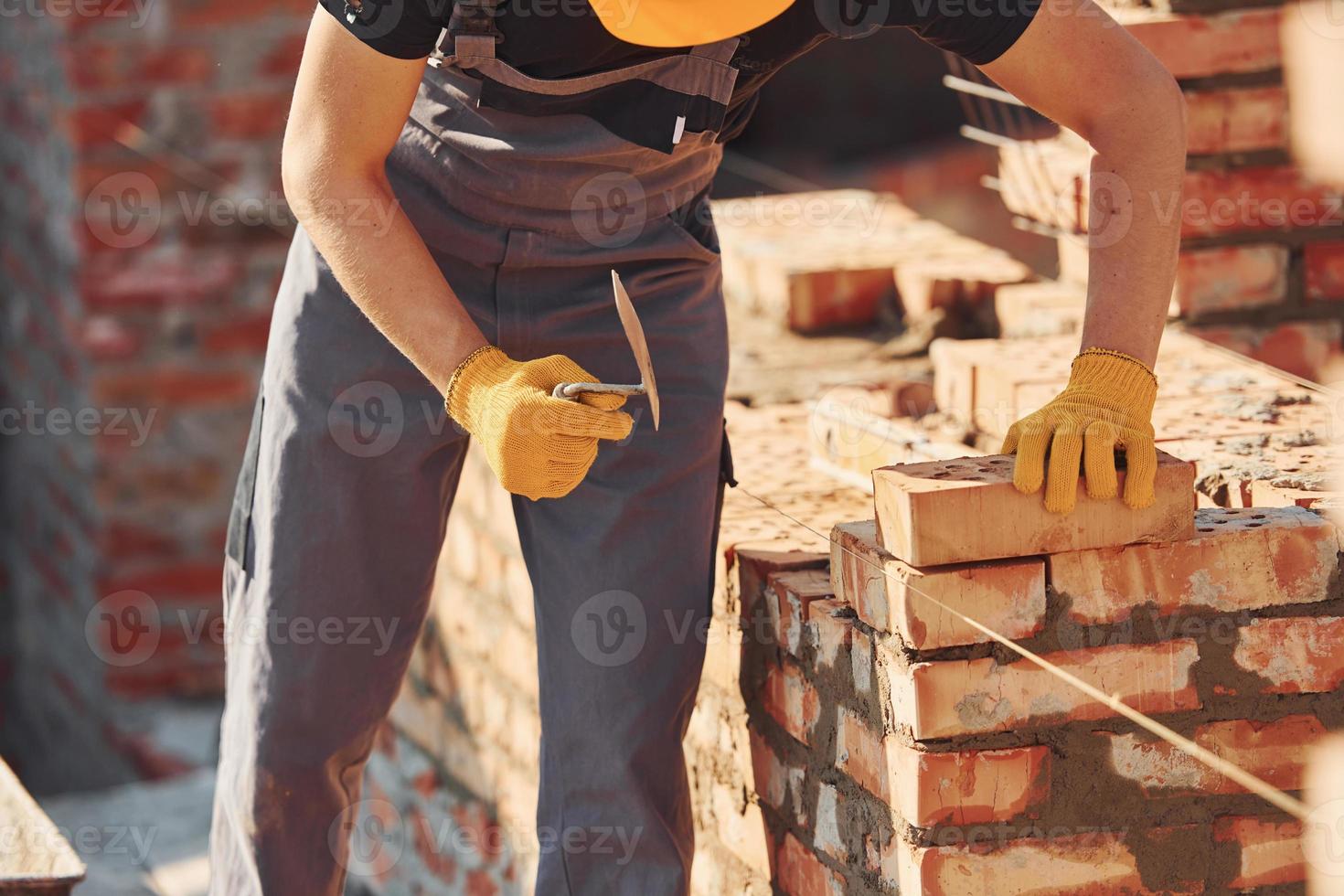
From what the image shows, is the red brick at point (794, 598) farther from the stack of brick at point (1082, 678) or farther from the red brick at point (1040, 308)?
the red brick at point (1040, 308)

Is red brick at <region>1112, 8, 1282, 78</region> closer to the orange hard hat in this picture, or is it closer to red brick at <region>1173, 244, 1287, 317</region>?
red brick at <region>1173, 244, 1287, 317</region>

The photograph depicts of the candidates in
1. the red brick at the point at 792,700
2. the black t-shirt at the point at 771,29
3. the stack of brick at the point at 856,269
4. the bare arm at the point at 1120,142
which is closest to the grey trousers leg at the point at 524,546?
the red brick at the point at 792,700

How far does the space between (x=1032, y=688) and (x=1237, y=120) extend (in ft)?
4.08

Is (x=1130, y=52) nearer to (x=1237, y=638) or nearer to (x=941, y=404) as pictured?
(x=1237, y=638)

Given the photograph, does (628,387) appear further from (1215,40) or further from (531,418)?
(1215,40)

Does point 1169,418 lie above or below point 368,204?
below

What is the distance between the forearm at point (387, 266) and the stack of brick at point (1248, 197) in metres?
1.17

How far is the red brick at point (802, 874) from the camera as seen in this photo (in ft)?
5.82

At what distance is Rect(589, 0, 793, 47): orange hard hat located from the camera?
1469mm

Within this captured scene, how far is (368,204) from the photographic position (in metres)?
1.55

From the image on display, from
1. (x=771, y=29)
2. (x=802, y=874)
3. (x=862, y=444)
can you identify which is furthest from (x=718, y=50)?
(x=802, y=874)

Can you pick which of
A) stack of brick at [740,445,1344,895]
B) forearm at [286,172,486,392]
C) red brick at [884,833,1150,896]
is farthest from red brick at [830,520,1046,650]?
forearm at [286,172,486,392]

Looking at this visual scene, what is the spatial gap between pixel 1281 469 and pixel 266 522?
1186 millimetres

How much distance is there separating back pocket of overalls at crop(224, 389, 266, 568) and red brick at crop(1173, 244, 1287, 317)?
1.41 meters
